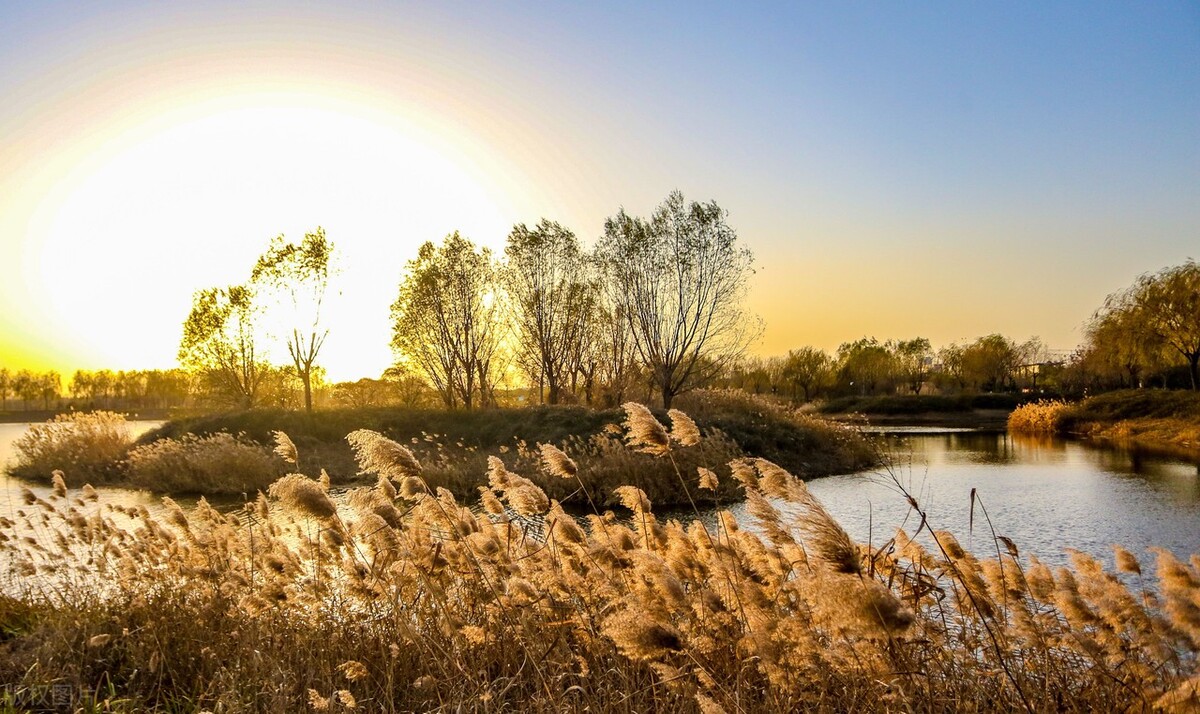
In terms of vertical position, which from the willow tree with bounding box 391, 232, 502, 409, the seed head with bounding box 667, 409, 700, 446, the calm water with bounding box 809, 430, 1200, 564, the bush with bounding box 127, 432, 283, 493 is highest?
the willow tree with bounding box 391, 232, 502, 409

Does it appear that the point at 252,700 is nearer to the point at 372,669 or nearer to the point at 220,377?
the point at 372,669

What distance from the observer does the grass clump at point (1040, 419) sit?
34.9m

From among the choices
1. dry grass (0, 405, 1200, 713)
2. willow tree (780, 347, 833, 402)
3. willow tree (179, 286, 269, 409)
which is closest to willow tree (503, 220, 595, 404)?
willow tree (179, 286, 269, 409)

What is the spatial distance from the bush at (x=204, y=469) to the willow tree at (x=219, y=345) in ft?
46.4

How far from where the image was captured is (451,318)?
1196 inches

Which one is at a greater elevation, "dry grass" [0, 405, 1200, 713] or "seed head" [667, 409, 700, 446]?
"seed head" [667, 409, 700, 446]

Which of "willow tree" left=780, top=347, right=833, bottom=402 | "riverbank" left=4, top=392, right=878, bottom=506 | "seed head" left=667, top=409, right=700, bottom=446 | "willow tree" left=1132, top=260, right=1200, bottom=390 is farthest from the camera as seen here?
"willow tree" left=780, top=347, right=833, bottom=402

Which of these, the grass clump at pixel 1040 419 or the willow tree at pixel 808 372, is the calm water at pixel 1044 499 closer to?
the grass clump at pixel 1040 419

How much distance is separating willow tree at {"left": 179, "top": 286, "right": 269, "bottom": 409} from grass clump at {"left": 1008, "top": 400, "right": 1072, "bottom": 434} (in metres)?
35.5

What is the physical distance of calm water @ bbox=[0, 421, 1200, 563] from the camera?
11336 millimetres

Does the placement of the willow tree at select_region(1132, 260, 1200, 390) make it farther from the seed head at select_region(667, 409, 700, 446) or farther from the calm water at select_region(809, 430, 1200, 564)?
the seed head at select_region(667, 409, 700, 446)

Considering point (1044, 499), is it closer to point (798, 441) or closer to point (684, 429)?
point (798, 441)

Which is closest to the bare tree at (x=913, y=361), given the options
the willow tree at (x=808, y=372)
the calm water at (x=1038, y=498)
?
the willow tree at (x=808, y=372)

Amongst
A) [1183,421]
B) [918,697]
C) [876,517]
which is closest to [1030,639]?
[918,697]
